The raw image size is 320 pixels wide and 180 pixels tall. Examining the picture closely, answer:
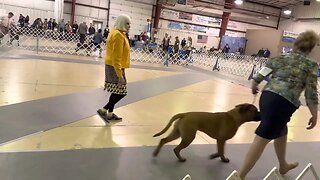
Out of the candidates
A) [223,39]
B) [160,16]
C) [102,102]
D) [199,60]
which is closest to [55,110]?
[102,102]

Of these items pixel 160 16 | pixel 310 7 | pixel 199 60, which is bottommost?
pixel 199 60

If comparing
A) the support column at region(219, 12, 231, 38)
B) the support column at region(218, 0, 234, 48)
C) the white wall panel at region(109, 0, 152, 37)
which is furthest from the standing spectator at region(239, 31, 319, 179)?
the support column at region(219, 12, 231, 38)

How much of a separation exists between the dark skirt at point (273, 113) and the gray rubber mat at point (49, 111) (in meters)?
2.42

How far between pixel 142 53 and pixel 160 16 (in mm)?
12118

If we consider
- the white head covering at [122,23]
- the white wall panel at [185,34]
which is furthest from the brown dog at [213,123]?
the white wall panel at [185,34]

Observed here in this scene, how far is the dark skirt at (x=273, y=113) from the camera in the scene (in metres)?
2.28

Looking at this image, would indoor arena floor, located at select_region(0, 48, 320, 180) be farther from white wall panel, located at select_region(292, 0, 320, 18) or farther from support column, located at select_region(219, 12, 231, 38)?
white wall panel, located at select_region(292, 0, 320, 18)

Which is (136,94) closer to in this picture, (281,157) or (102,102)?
(102,102)

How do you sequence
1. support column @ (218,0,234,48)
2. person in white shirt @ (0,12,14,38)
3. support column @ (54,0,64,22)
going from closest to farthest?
person in white shirt @ (0,12,14,38)
support column @ (54,0,64,22)
support column @ (218,0,234,48)

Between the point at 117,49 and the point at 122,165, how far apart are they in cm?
140

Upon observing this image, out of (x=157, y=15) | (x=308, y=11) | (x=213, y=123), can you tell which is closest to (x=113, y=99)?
(x=213, y=123)

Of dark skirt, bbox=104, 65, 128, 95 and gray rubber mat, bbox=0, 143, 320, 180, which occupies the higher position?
dark skirt, bbox=104, 65, 128, 95

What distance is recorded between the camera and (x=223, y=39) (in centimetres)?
2848

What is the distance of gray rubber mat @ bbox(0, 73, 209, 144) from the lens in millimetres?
3416
